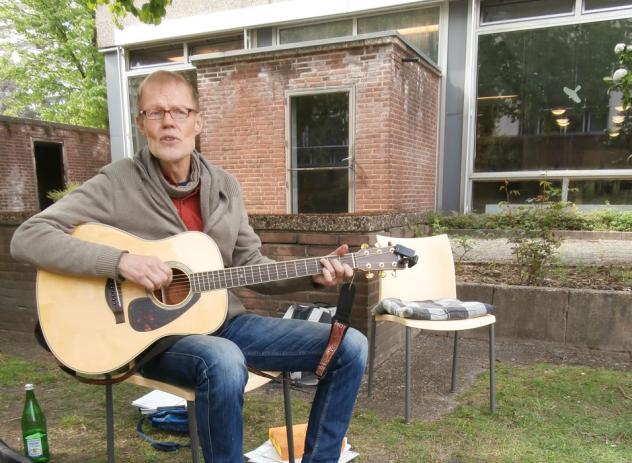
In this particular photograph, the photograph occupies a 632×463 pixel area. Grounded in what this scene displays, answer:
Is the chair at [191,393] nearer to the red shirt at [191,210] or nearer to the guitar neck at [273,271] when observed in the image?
the guitar neck at [273,271]

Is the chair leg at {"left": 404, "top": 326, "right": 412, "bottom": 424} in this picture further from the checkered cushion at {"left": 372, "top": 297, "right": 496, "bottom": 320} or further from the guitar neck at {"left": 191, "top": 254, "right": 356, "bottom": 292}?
the guitar neck at {"left": 191, "top": 254, "right": 356, "bottom": 292}

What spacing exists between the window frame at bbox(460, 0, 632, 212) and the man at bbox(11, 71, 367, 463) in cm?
622

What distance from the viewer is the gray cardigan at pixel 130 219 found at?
1.54 m

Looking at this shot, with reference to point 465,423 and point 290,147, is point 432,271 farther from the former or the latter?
point 290,147

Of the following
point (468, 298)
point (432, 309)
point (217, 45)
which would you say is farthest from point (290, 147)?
point (432, 309)

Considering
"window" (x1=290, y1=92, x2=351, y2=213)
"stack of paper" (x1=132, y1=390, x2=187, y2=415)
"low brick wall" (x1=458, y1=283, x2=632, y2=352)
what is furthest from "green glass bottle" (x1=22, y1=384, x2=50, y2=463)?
"window" (x1=290, y1=92, x2=351, y2=213)

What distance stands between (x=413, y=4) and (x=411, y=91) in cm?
189

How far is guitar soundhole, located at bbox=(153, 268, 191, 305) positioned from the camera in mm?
1663

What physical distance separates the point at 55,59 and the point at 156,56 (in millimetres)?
10488

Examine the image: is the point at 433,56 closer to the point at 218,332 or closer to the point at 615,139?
the point at 615,139

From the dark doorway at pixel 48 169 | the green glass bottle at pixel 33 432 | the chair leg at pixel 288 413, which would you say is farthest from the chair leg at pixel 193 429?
the dark doorway at pixel 48 169

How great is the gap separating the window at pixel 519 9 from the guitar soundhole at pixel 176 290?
7.44 meters

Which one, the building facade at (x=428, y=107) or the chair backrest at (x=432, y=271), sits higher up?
the building facade at (x=428, y=107)

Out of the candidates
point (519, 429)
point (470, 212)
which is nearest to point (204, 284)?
point (519, 429)
